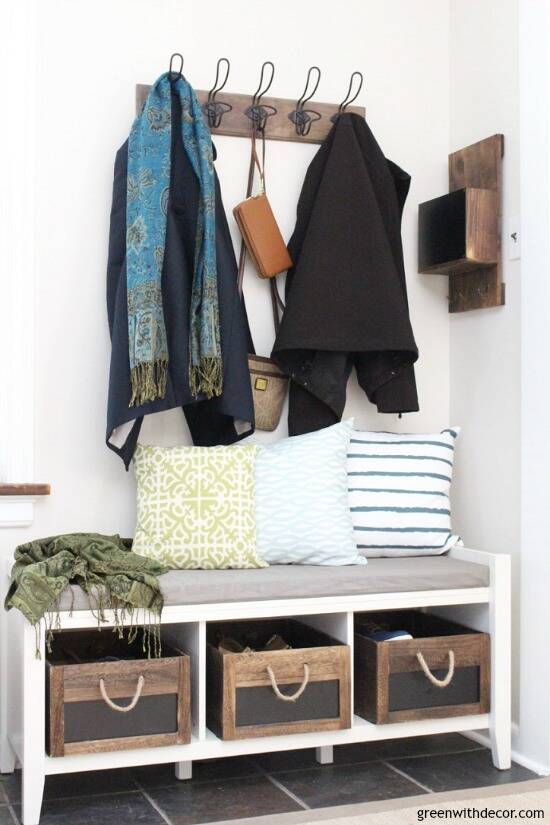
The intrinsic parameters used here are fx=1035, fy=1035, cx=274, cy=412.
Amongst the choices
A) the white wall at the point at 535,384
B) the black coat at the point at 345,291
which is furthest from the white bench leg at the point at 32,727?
the white wall at the point at 535,384

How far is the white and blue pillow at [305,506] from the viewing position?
2695 millimetres

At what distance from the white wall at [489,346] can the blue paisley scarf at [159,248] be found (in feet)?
2.67

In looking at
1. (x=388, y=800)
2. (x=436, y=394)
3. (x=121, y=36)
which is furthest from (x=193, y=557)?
(x=121, y=36)

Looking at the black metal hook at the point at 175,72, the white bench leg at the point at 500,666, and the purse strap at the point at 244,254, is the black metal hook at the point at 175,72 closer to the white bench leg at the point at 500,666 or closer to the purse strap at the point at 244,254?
the purse strap at the point at 244,254

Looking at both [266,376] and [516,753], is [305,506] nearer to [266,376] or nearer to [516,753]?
[266,376]

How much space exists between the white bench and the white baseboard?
0.07 m

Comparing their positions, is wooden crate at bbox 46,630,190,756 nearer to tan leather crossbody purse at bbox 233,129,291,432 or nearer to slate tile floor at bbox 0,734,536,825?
slate tile floor at bbox 0,734,536,825

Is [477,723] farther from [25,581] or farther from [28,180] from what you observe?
[28,180]

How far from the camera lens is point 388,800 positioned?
243cm

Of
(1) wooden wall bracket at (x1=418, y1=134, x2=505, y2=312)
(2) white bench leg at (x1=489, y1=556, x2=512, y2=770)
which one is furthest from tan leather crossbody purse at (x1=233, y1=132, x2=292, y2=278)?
(2) white bench leg at (x1=489, y1=556, x2=512, y2=770)

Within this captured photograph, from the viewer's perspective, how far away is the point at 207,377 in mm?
2729

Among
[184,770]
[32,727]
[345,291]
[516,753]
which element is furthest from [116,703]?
[345,291]

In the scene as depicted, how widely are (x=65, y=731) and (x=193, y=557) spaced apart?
54cm

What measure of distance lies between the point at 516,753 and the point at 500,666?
28 centimetres
